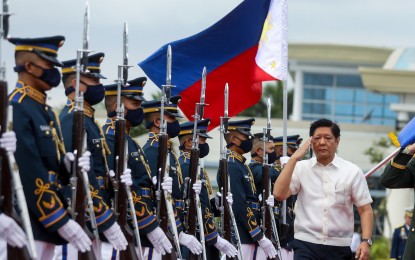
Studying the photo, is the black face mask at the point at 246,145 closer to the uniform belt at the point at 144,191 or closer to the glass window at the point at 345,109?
the uniform belt at the point at 144,191

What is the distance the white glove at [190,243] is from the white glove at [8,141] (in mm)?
4018

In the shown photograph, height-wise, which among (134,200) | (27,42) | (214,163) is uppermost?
(27,42)

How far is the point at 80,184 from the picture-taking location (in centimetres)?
891

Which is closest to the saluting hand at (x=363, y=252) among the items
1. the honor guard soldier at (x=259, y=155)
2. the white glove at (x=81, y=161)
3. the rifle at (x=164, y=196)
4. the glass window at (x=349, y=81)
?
the rifle at (x=164, y=196)

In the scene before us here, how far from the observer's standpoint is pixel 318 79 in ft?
177

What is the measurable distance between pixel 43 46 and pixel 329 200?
297 cm

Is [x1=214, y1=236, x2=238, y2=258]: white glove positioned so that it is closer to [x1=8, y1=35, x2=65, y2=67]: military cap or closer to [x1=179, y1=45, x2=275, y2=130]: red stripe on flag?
[x1=179, y1=45, x2=275, y2=130]: red stripe on flag

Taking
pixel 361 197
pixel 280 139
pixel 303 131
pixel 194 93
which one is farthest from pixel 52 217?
pixel 303 131

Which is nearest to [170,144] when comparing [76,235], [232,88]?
[232,88]

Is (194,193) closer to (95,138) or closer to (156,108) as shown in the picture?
(156,108)

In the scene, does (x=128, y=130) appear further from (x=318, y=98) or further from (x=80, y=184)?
(x=318, y=98)

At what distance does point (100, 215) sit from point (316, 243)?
2.00 m

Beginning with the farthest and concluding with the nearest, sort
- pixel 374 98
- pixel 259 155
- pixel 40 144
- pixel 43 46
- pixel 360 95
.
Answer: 1. pixel 374 98
2. pixel 360 95
3. pixel 259 155
4. pixel 43 46
5. pixel 40 144

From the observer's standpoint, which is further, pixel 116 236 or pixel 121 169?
pixel 121 169
